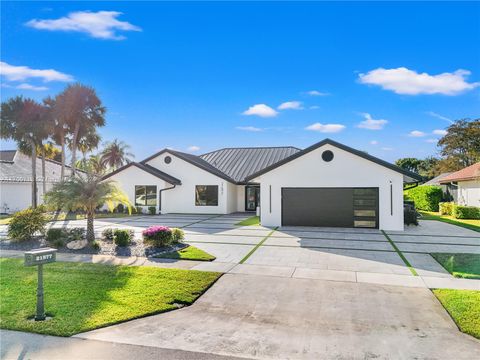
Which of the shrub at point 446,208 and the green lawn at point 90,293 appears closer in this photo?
the green lawn at point 90,293

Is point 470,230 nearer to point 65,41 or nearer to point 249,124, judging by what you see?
point 249,124

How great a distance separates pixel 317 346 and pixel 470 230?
15364mm

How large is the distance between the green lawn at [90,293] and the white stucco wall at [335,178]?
405 inches

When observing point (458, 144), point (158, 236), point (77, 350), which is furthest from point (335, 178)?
point (458, 144)

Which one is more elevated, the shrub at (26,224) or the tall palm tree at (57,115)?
the tall palm tree at (57,115)

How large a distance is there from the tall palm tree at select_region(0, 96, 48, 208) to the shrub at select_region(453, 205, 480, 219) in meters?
29.2

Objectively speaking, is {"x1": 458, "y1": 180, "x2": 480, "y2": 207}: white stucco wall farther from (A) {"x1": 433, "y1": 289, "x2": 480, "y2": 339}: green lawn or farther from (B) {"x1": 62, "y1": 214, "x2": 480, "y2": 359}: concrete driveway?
(A) {"x1": 433, "y1": 289, "x2": 480, "y2": 339}: green lawn

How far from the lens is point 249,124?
2611 centimetres

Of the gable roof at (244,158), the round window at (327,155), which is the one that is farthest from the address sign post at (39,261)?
the gable roof at (244,158)

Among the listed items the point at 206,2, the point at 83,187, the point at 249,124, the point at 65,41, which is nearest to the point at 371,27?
the point at 206,2

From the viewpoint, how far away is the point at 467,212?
21.7 metres

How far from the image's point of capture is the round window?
17459mm

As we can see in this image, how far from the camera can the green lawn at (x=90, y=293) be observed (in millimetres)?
5516

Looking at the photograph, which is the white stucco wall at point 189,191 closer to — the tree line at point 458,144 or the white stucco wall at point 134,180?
the white stucco wall at point 134,180
